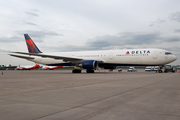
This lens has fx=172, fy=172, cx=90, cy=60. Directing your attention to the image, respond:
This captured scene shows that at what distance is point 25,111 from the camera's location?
4695 millimetres

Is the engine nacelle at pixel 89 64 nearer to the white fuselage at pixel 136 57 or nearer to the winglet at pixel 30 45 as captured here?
the white fuselage at pixel 136 57

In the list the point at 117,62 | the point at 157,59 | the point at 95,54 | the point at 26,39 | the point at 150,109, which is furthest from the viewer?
the point at 26,39

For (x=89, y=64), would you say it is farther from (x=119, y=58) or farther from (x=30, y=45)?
(x=30, y=45)

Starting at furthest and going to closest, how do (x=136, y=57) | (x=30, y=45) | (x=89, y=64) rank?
(x=30, y=45), (x=89, y=64), (x=136, y=57)

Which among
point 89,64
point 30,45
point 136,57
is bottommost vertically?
point 89,64

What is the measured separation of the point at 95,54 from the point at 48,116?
27836 mm

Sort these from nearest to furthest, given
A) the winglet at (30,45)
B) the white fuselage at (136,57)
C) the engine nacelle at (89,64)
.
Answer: the white fuselage at (136,57)
the engine nacelle at (89,64)
the winglet at (30,45)

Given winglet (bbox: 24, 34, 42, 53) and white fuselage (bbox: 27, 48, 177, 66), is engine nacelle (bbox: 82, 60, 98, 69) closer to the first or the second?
white fuselage (bbox: 27, 48, 177, 66)

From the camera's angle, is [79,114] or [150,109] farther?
[150,109]

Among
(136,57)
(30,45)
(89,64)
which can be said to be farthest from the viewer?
(30,45)

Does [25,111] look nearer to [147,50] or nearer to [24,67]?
[147,50]

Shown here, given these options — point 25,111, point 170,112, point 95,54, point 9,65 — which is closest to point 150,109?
point 170,112

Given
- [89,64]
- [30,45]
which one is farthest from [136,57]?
[30,45]

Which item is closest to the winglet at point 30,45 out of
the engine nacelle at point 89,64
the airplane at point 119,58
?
the airplane at point 119,58
